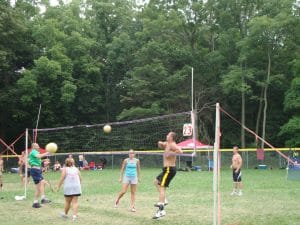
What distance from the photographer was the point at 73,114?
4903 centimetres

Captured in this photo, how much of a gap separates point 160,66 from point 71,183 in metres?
34.9

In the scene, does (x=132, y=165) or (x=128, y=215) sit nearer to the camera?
(x=128, y=215)

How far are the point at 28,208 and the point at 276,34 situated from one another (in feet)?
120

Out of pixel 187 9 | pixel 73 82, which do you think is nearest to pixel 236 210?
pixel 73 82

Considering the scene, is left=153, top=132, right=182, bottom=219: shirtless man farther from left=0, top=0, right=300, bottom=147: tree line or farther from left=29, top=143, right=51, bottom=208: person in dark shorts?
left=0, top=0, right=300, bottom=147: tree line

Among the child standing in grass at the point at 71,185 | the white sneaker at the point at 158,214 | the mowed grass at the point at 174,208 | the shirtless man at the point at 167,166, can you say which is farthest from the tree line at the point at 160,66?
the white sneaker at the point at 158,214

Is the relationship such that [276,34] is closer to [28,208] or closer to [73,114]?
[73,114]

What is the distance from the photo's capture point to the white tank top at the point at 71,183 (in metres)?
12.9

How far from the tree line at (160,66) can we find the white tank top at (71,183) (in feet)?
107

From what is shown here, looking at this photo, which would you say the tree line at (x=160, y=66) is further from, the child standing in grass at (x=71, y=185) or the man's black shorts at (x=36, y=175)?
the child standing in grass at (x=71, y=185)

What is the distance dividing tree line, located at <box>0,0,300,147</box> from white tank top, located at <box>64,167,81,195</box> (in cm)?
3261

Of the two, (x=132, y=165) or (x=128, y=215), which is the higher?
(x=132, y=165)

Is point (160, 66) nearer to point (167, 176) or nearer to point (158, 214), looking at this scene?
point (167, 176)

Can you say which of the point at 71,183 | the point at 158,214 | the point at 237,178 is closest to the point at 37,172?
the point at 71,183
